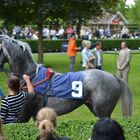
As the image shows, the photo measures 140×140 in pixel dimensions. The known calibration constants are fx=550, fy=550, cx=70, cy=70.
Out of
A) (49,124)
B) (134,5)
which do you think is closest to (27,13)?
(49,124)

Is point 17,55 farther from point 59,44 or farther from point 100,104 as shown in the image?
point 59,44

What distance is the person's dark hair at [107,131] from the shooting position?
5367mm

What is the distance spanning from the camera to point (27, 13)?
28375mm

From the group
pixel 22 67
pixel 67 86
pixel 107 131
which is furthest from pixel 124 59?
pixel 107 131

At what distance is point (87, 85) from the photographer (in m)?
10.9

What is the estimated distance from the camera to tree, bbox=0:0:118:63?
27.3m

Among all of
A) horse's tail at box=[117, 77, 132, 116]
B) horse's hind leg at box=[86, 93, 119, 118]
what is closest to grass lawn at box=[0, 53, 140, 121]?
horse's tail at box=[117, 77, 132, 116]

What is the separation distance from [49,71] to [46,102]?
61 centimetres

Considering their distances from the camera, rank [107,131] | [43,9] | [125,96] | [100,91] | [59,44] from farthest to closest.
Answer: [59,44] < [43,9] < [125,96] < [100,91] < [107,131]

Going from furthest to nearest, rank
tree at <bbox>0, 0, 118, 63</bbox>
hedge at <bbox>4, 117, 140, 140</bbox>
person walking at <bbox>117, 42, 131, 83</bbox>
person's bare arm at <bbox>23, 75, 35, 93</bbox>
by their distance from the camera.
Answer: tree at <bbox>0, 0, 118, 63</bbox> → person walking at <bbox>117, 42, 131, 83</bbox> → person's bare arm at <bbox>23, 75, 35, 93</bbox> → hedge at <bbox>4, 117, 140, 140</bbox>

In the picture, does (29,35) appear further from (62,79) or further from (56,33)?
(62,79)

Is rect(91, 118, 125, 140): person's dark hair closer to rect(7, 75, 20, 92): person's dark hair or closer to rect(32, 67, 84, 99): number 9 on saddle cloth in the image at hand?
rect(7, 75, 20, 92): person's dark hair

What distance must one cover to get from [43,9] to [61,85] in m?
16.8

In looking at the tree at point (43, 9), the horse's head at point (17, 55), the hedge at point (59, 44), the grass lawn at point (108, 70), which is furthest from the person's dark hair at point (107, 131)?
the hedge at point (59, 44)
